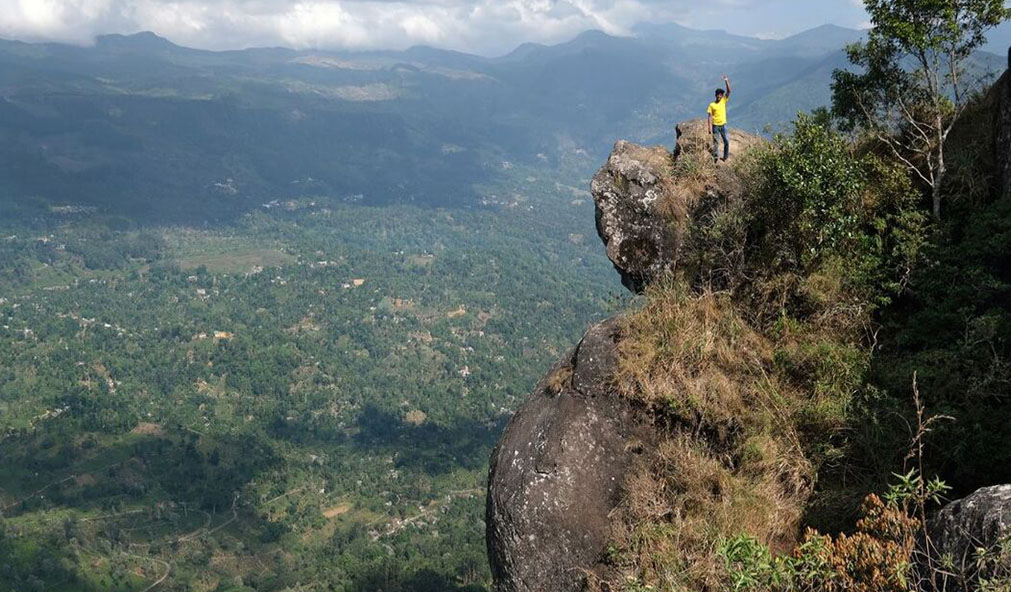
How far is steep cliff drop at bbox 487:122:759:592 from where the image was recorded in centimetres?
804

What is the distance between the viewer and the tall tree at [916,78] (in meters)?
9.64

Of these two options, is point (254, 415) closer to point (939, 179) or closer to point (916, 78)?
point (916, 78)

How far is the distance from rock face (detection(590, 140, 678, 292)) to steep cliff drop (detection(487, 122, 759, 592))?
2.92m

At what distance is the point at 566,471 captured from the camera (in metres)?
8.46

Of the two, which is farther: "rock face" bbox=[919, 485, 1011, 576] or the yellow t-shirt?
the yellow t-shirt

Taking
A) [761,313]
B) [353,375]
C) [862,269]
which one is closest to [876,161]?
[862,269]

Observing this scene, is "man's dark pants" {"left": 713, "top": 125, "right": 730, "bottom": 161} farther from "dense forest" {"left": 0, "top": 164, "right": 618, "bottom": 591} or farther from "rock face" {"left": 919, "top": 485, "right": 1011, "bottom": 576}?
"dense forest" {"left": 0, "top": 164, "right": 618, "bottom": 591}

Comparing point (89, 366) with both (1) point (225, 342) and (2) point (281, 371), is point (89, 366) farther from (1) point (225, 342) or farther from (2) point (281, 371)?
(2) point (281, 371)

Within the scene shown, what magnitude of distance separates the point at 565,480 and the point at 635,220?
6019 mm

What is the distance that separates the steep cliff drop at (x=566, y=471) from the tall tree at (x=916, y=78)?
18.9ft

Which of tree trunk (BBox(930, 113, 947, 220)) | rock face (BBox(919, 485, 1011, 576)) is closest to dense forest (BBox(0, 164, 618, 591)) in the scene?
tree trunk (BBox(930, 113, 947, 220))

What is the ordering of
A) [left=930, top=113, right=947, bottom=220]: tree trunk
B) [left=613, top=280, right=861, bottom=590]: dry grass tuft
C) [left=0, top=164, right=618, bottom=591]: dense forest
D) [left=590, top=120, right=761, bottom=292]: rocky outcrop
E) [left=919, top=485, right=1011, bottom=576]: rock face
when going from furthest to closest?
[left=0, top=164, right=618, bottom=591]: dense forest
[left=590, top=120, right=761, bottom=292]: rocky outcrop
[left=930, top=113, right=947, bottom=220]: tree trunk
[left=613, top=280, right=861, bottom=590]: dry grass tuft
[left=919, top=485, right=1011, bottom=576]: rock face

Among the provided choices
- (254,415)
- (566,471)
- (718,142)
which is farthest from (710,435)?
(254,415)

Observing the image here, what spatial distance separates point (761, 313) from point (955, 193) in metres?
3.46
